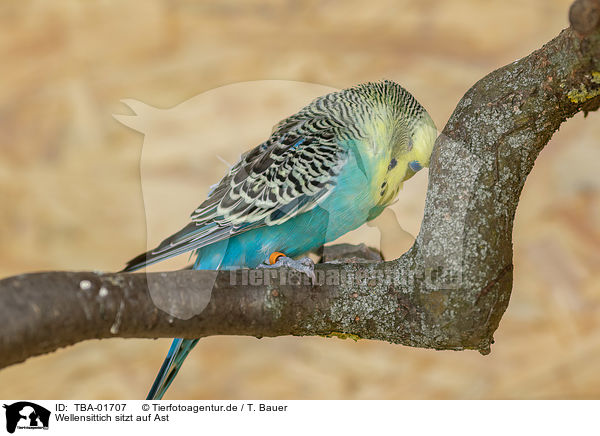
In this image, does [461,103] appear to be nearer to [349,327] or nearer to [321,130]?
[321,130]

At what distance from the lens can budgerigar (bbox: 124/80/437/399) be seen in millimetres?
1687

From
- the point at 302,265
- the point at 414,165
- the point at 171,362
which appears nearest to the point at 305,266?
the point at 302,265

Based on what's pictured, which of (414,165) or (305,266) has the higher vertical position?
(414,165)

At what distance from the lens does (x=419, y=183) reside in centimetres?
200

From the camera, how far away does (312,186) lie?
1.68 metres
